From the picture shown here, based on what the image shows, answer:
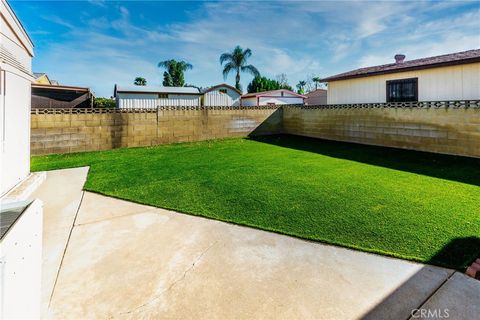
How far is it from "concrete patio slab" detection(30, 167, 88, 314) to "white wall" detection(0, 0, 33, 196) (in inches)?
21.4

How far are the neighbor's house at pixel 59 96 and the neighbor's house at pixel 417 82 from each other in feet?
37.4

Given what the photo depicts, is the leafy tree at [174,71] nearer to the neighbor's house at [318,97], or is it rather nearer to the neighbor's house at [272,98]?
the neighbor's house at [272,98]

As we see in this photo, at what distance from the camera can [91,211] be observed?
386cm

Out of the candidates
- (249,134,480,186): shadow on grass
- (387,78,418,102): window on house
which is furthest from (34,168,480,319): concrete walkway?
(387,78,418,102): window on house

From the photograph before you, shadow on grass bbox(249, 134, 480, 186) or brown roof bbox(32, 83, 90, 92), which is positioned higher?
brown roof bbox(32, 83, 90, 92)

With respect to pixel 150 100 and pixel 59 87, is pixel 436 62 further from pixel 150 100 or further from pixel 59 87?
pixel 150 100

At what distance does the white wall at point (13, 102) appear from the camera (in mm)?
4020

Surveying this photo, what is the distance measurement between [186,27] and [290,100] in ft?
45.7

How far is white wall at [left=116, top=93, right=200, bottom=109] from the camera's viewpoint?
16.1 m

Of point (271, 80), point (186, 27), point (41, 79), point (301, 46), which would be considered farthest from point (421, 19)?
point (41, 79)

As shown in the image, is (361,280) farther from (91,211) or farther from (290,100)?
(290,100)

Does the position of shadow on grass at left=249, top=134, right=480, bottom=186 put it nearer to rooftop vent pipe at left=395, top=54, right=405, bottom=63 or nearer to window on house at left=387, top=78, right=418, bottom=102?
window on house at left=387, top=78, right=418, bottom=102
